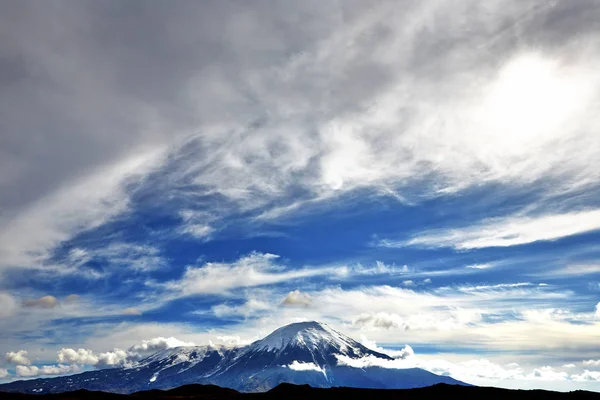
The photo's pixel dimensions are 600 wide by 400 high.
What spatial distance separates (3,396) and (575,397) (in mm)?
153879

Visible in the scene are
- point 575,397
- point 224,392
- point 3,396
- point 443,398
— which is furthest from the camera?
point 224,392

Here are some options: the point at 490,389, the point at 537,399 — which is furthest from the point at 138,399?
the point at 537,399

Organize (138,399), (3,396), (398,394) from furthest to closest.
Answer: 1. (3,396)
2. (138,399)
3. (398,394)

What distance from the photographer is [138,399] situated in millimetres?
127375

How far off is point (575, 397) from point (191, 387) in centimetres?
12784

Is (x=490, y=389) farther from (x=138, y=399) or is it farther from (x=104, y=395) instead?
(x=104, y=395)

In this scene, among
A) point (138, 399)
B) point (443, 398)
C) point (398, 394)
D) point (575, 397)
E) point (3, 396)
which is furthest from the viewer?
point (3, 396)

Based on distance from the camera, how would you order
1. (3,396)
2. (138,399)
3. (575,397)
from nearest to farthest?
(575,397)
(138,399)
(3,396)

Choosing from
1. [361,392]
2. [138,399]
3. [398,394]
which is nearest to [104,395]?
[138,399]

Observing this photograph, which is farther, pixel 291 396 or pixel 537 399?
pixel 291 396

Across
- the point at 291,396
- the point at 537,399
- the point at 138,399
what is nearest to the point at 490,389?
the point at 537,399

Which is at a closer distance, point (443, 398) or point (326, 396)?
point (443, 398)

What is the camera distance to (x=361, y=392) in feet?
397

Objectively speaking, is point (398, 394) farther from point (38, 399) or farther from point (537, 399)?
point (38, 399)
